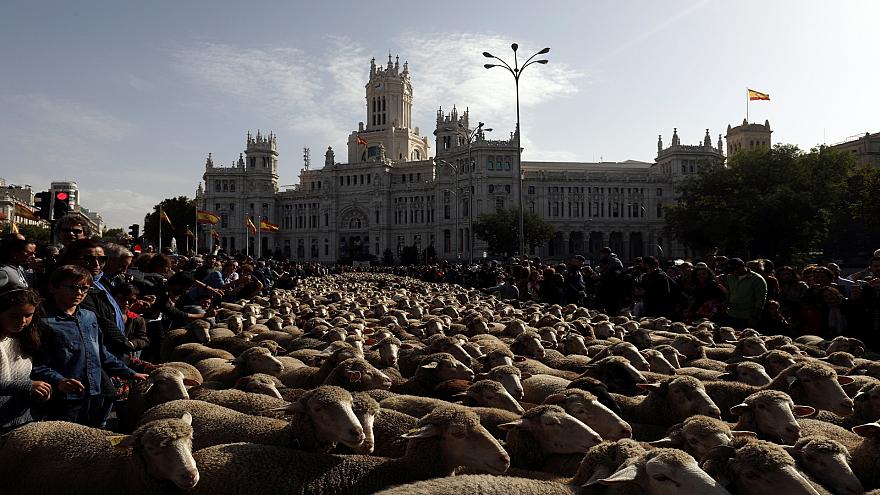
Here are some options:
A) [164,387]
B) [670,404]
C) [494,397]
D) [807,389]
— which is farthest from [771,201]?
[164,387]

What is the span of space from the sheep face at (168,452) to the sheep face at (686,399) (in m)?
4.15

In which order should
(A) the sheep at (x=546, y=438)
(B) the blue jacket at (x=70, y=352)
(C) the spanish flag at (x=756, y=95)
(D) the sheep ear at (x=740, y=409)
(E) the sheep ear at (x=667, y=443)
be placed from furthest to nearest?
(C) the spanish flag at (x=756, y=95)
(D) the sheep ear at (x=740, y=409)
(B) the blue jacket at (x=70, y=352)
(A) the sheep at (x=546, y=438)
(E) the sheep ear at (x=667, y=443)

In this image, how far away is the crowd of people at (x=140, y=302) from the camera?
548 cm

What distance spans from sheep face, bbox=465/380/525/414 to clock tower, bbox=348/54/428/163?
403ft

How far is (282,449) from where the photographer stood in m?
5.15

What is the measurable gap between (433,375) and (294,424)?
99.2 inches

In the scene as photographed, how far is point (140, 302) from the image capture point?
30.8 ft

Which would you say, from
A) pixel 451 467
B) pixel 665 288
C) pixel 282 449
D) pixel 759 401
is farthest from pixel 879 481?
pixel 665 288

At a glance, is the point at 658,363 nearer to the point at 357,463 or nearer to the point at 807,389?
the point at 807,389

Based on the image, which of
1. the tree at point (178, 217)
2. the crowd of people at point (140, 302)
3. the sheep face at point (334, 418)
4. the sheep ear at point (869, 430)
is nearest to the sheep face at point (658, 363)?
the sheep ear at point (869, 430)

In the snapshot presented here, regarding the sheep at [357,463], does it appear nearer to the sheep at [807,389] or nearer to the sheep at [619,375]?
the sheep at [619,375]

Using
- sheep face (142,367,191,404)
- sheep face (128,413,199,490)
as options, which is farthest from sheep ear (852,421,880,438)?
sheep face (142,367,191,404)

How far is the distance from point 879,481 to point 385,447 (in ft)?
11.5

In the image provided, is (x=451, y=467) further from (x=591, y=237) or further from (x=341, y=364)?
(x=591, y=237)
